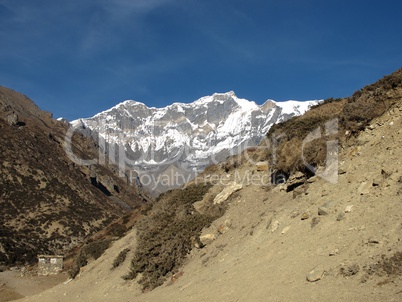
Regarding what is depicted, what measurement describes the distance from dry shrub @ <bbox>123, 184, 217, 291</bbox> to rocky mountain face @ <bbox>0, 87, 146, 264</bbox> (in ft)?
101

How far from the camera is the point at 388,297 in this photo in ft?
23.1

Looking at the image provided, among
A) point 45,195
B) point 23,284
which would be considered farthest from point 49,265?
point 45,195

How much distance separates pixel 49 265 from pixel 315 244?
82.6 ft

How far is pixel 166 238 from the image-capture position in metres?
16.4

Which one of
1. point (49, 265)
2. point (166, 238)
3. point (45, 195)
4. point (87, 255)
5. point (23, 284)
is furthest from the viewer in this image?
point (45, 195)

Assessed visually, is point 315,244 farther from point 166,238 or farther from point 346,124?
point 166,238

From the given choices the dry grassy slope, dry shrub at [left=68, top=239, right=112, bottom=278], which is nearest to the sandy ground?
dry shrub at [left=68, top=239, right=112, bottom=278]

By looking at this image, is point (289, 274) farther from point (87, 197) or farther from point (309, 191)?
point (87, 197)

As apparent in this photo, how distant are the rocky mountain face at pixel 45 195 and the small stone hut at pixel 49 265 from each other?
15132 millimetres

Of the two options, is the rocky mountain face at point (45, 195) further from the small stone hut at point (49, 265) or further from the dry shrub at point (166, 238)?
the dry shrub at point (166, 238)

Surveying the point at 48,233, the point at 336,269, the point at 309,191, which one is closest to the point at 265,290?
the point at 336,269

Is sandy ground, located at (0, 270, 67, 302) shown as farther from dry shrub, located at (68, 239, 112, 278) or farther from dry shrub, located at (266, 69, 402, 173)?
dry shrub, located at (266, 69, 402, 173)

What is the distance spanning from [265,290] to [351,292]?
212cm

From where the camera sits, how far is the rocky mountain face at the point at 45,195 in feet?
173
